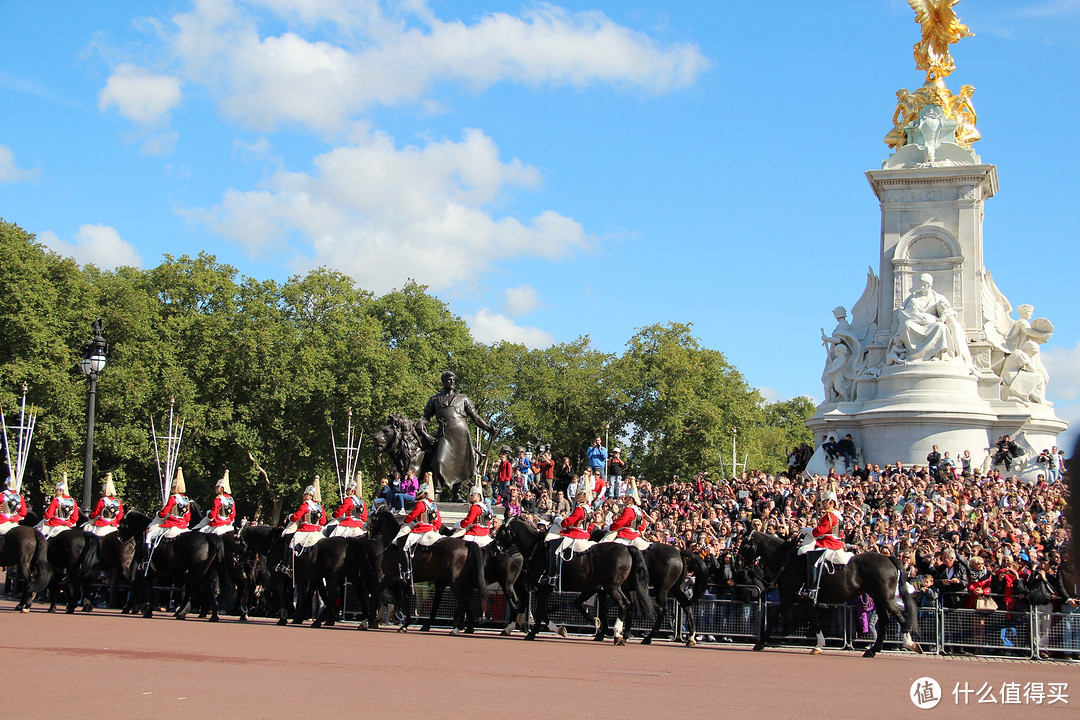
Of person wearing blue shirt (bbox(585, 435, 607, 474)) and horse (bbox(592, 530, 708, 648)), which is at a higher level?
person wearing blue shirt (bbox(585, 435, 607, 474))

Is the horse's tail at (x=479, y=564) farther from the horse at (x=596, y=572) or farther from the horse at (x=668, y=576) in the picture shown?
the horse at (x=668, y=576)

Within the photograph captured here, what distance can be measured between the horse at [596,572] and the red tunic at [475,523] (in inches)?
12.0

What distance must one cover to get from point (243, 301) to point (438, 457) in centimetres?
3143

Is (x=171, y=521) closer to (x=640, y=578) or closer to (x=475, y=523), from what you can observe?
(x=475, y=523)

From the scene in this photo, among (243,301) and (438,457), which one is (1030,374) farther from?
(243,301)

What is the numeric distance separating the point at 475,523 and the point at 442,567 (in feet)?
2.67

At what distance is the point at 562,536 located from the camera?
17.6 meters

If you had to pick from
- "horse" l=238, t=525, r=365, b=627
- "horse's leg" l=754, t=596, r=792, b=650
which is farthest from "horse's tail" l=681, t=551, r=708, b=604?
"horse" l=238, t=525, r=365, b=627

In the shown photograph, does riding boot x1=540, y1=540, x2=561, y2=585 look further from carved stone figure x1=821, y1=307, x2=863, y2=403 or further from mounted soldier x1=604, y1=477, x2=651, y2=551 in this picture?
carved stone figure x1=821, y1=307, x2=863, y2=403

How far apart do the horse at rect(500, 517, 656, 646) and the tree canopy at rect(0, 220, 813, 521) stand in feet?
92.2

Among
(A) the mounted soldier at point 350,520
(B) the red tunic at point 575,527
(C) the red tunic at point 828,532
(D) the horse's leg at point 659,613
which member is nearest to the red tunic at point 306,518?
(A) the mounted soldier at point 350,520

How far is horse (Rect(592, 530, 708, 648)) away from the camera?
17.5 m

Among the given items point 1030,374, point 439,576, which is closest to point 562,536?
point 439,576

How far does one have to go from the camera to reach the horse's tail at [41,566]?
20.5 m
